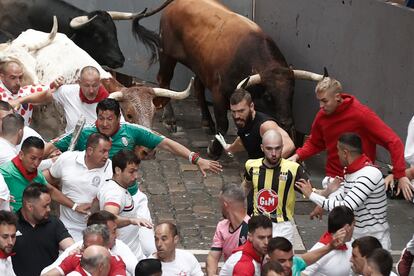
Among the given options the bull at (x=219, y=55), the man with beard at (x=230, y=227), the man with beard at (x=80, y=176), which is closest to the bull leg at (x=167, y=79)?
the bull at (x=219, y=55)

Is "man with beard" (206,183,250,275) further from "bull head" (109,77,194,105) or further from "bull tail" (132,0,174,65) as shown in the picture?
"bull tail" (132,0,174,65)

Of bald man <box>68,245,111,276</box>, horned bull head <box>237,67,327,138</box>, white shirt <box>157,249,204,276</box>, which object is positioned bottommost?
horned bull head <box>237,67,327,138</box>

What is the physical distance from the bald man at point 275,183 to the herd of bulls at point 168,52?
2675mm

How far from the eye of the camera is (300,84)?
57.3ft

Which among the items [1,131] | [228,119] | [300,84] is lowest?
[228,119]

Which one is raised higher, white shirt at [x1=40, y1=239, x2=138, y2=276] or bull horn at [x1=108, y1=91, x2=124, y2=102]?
white shirt at [x1=40, y1=239, x2=138, y2=276]

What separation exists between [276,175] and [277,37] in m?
6.63

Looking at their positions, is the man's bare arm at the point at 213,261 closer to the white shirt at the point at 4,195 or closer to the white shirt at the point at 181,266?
the white shirt at the point at 181,266

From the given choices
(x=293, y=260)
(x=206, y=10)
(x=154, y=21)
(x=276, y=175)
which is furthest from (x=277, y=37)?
(x=293, y=260)

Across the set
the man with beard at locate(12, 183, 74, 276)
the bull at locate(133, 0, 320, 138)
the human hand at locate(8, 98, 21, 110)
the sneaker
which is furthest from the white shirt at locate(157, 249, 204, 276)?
the bull at locate(133, 0, 320, 138)

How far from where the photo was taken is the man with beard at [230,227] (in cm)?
1119

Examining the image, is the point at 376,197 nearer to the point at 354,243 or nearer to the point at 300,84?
the point at 354,243

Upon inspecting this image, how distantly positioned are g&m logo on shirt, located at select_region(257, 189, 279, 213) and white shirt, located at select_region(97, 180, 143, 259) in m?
1.12

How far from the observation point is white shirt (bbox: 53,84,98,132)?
1319 cm
